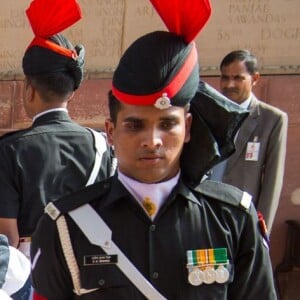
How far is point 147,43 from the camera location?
1.79 metres

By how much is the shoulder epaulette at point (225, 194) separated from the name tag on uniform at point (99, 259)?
1.03 ft

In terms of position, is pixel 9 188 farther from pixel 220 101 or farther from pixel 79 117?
pixel 79 117

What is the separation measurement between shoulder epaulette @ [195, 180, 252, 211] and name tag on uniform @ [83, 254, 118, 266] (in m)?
0.31

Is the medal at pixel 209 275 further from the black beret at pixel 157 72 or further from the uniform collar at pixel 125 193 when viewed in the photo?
the black beret at pixel 157 72

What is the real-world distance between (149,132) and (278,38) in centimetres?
397

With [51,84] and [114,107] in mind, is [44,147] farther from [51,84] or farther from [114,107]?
[114,107]

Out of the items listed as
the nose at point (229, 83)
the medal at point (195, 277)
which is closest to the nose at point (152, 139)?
the medal at point (195, 277)

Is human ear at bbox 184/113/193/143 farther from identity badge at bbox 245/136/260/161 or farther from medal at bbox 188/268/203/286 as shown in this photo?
identity badge at bbox 245/136/260/161

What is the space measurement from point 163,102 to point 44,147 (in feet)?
3.36

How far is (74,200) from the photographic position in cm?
182

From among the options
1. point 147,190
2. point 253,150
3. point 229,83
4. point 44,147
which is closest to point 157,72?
point 147,190

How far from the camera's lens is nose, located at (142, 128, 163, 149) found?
173 centimetres

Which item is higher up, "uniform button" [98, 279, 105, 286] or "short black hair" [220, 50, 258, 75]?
"short black hair" [220, 50, 258, 75]

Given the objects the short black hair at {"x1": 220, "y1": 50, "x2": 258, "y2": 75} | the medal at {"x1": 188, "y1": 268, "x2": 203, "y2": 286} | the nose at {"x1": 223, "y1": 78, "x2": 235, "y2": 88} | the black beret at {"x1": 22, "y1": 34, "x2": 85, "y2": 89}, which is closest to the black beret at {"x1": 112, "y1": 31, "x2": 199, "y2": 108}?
the medal at {"x1": 188, "y1": 268, "x2": 203, "y2": 286}
